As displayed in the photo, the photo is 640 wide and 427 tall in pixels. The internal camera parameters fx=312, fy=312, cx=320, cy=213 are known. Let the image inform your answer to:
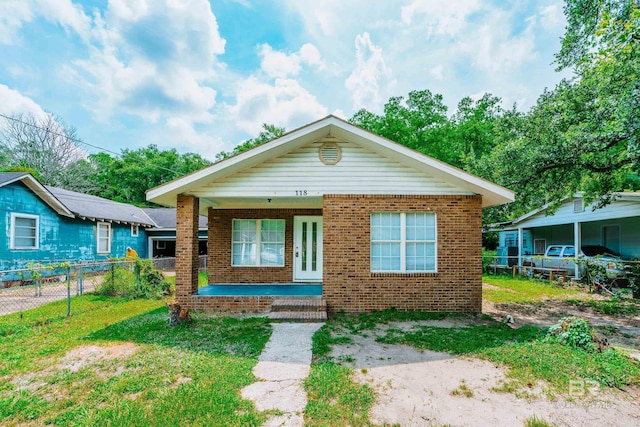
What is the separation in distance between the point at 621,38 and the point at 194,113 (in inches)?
816

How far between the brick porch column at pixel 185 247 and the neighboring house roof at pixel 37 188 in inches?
380

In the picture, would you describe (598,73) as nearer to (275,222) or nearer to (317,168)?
(317,168)

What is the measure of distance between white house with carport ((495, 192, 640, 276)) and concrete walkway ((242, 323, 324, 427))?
1130cm

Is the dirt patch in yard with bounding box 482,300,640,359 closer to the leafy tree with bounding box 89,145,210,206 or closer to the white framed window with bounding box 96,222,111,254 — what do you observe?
the white framed window with bounding box 96,222,111,254

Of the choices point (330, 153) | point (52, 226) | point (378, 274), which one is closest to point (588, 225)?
point (378, 274)

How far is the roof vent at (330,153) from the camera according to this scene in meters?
7.82

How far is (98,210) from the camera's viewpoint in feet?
58.7

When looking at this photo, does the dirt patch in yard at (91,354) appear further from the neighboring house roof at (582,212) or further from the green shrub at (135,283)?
the neighboring house roof at (582,212)

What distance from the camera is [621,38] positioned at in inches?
293

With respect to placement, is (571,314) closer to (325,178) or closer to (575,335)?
(575,335)

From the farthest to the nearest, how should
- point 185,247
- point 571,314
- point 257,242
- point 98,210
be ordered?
point 98,210 → point 257,242 → point 571,314 → point 185,247

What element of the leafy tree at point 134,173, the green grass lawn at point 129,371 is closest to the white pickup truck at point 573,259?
the green grass lawn at point 129,371

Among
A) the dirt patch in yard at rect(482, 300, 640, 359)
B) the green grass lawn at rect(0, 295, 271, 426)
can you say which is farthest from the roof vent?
the dirt patch in yard at rect(482, 300, 640, 359)

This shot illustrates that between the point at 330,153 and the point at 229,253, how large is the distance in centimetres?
526
